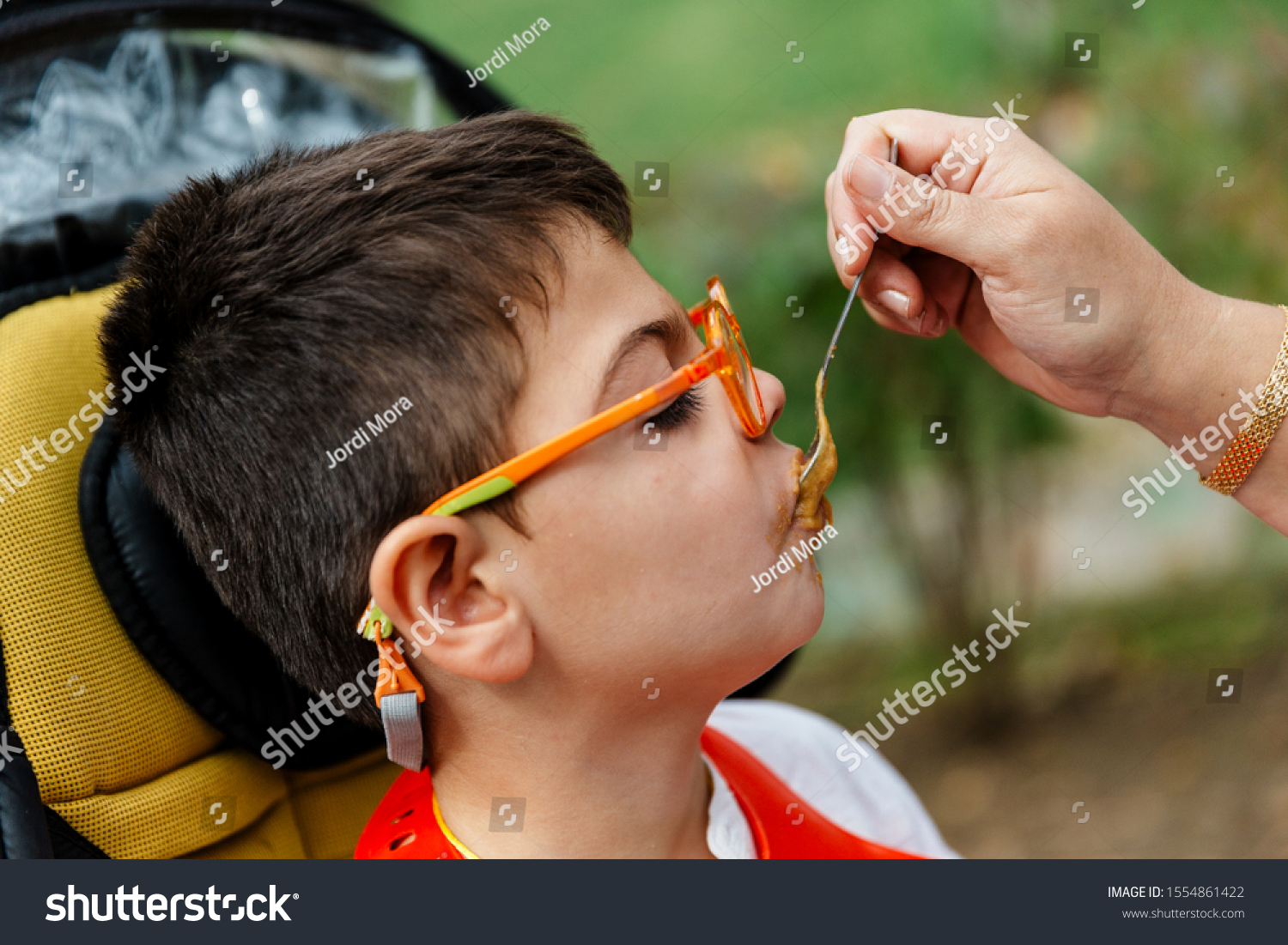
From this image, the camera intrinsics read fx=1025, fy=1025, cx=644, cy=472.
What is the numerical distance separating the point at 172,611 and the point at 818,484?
738mm

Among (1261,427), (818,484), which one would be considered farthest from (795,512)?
(1261,427)

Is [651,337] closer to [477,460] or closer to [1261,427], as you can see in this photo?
[477,460]

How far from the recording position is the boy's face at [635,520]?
1.02 metres

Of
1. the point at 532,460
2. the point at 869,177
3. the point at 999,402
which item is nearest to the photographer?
the point at 532,460

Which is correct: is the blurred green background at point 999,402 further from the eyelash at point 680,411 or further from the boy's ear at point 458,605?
the boy's ear at point 458,605

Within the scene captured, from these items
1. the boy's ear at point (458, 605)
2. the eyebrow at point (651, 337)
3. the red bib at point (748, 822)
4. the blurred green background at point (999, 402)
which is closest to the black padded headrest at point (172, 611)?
the red bib at point (748, 822)

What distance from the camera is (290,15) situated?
151 centimetres

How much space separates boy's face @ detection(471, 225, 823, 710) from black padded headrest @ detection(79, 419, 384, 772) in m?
0.38

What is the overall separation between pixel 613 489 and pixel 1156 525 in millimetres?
2542

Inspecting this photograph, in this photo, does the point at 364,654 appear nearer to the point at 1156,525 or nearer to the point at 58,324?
the point at 58,324

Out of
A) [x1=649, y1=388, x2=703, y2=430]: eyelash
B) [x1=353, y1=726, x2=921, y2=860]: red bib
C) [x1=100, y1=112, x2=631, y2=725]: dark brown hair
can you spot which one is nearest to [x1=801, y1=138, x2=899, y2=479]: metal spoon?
[x1=649, y1=388, x2=703, y2=430]: eyelash

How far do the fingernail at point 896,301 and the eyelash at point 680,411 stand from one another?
319 millimetres

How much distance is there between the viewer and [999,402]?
2.31 metres

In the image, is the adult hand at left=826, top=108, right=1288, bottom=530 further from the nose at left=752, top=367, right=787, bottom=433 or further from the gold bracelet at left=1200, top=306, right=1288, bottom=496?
the nose at left=752, top=367, right=787, bottom=433
